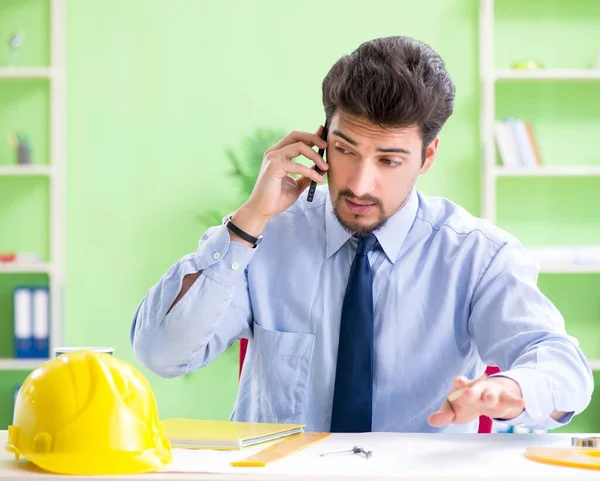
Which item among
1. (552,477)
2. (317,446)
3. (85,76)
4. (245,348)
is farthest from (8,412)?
(552,477)

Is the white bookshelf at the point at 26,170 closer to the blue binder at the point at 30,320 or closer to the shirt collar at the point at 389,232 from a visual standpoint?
the blue binder at the point at 30,320

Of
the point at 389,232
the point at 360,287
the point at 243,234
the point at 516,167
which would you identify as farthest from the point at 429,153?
the point at 516,167

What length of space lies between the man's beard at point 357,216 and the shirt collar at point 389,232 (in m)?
0.02

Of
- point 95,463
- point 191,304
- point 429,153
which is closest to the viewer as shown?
point 95,463

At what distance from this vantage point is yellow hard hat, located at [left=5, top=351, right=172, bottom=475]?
3.67ft

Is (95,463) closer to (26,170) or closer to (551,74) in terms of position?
(26,170)

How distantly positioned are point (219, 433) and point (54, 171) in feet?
8.97

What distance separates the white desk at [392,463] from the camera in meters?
1.10

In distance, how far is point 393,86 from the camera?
5.63 feet

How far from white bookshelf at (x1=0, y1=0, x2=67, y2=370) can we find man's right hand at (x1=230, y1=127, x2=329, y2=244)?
2296mm

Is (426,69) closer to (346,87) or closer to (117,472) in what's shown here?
(346,87)

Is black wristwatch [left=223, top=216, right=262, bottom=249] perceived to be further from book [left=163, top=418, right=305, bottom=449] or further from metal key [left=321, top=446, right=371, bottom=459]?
metal key [left=321, top=446, right=371, bottom=459]

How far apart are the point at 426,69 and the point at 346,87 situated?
17 centimetres

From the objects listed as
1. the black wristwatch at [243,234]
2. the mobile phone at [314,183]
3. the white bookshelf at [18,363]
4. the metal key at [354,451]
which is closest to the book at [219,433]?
the metal key at [354,451]
